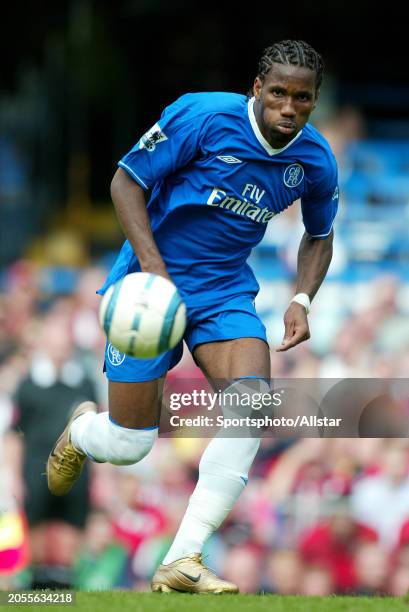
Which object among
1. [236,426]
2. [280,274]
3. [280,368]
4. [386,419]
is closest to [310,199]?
[236,426]

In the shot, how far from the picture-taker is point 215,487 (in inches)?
239

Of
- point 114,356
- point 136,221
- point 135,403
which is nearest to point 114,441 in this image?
point 135,403

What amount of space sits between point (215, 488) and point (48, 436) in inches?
186

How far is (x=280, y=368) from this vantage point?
38.1ft

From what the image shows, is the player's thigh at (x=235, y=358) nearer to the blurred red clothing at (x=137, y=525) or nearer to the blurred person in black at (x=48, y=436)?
the blurred red clothing at (x=137, y=525)

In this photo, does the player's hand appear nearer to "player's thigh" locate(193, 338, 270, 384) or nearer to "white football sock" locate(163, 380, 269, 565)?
"player's thigh" locate(193, 338, 270, 384)

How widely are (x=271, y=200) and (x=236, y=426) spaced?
1136 mm

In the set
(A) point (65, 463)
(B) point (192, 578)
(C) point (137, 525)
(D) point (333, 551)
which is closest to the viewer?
(B) point (192, 578)

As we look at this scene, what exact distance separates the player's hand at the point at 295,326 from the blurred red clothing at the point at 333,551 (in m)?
3.92

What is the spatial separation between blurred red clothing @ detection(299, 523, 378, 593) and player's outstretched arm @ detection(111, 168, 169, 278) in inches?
179

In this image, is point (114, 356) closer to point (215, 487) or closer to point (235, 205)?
point (215, 487)

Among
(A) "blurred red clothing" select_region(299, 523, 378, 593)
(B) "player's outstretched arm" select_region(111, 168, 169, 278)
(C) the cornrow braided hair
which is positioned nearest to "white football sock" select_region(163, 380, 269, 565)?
(B) "player's outstretched arm" select_region(111, 168, 169, 278)

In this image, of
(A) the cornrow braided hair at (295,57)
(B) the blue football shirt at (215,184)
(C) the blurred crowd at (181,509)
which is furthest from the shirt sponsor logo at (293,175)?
(C) the blurred crowd at (181,509)

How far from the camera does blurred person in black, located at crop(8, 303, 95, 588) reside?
10445 millimetres
